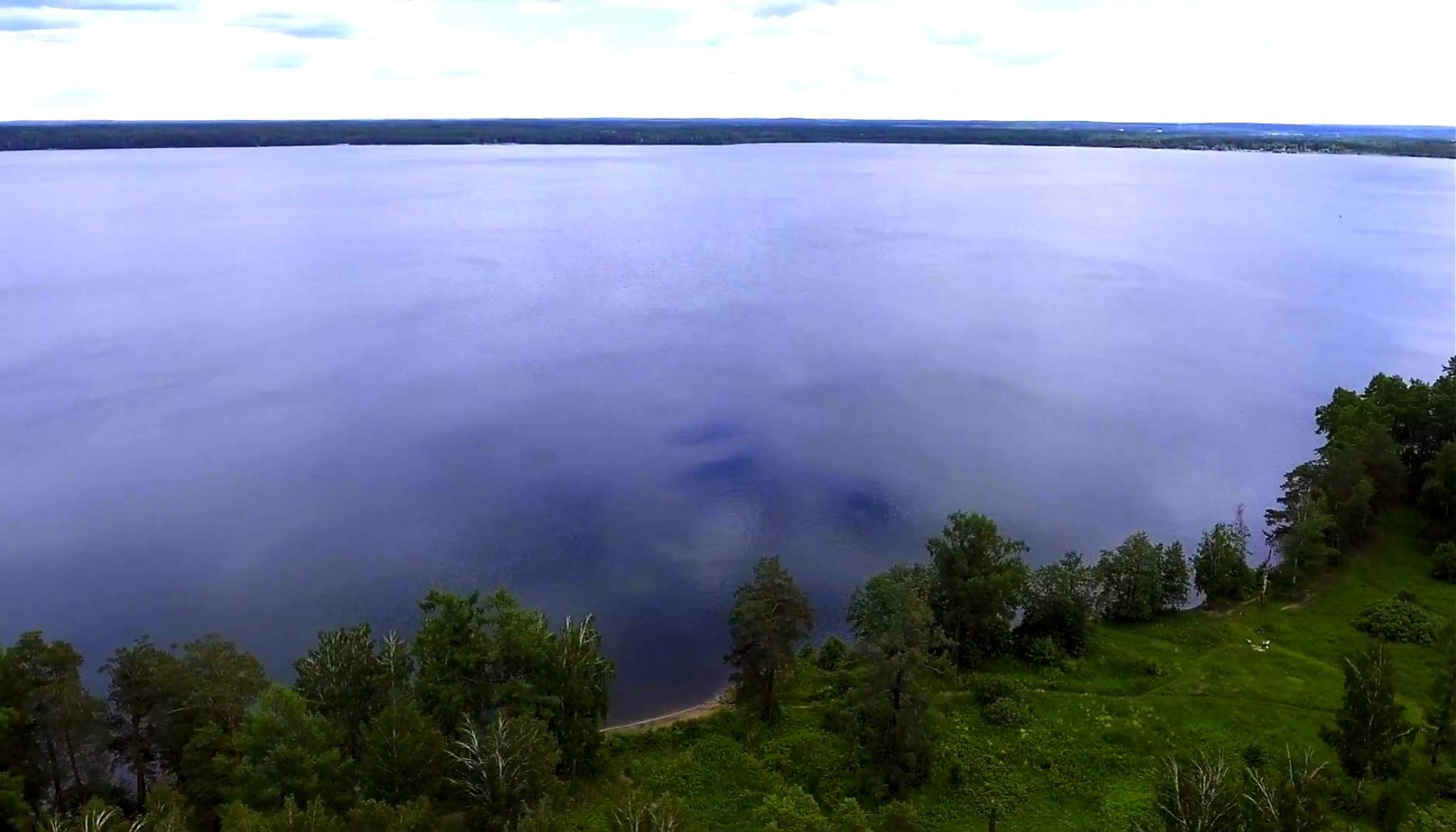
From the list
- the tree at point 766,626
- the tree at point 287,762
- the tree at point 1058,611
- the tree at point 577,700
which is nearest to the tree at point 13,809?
the tree at point 287,762

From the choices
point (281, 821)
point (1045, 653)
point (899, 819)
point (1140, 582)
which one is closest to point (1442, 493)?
point (1140, 582)

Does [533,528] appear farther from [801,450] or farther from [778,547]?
[801,450]

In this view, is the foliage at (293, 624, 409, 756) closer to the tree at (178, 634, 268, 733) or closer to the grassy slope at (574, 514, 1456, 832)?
the tree at (178, 634, 268, 733)

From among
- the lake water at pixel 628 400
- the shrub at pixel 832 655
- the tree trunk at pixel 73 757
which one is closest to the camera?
the tree trunk at pixel 73 757

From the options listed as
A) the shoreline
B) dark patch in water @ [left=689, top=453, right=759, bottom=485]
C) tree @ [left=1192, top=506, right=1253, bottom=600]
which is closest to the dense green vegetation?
tree @ [left=1192, top=506, right=1253, bottom=600]

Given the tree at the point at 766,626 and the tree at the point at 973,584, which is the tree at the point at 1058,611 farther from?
the tree at the point at 766,626

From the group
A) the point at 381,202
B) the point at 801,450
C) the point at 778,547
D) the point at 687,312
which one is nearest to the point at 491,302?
the point at 687,312

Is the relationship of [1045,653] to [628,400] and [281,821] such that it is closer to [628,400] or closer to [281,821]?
[281,821]
